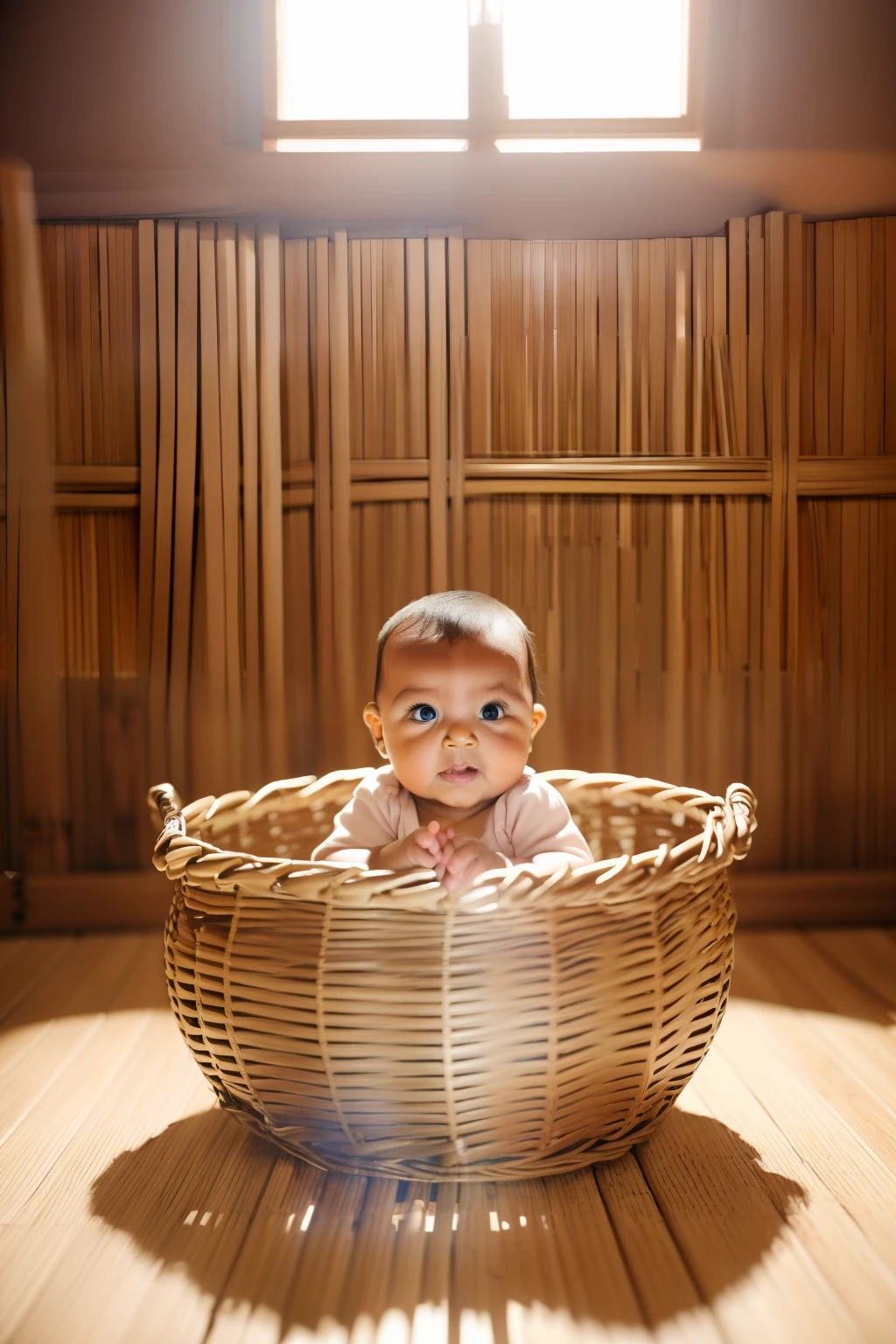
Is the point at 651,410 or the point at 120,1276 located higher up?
the point at 651,410

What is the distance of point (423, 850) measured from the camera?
0.87 meters

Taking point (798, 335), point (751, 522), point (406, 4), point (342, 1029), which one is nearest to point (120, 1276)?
point (342, 1029)

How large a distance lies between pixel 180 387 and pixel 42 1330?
1172 mm

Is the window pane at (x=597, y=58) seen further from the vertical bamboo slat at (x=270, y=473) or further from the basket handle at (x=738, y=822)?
the basket handle at (x=738, y=822)

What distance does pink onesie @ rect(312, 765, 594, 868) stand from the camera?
40.8 inches

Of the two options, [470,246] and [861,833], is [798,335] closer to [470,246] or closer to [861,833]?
[470,246]

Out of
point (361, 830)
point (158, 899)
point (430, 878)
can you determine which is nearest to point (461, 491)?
point (361, 830)

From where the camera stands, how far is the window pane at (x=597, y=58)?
1595 millimetres

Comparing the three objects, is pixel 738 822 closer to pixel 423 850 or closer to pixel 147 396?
pixel 423 850

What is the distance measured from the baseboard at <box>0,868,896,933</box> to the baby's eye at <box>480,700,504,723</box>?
68 centimetres

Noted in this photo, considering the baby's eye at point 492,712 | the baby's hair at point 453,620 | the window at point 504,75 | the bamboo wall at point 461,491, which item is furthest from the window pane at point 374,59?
the baby's eye at point 492,712

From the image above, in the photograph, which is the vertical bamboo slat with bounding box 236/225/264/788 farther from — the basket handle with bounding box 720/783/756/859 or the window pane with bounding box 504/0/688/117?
the basket handle with bounding box 720/783/756/859

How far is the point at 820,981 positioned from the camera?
1325mm

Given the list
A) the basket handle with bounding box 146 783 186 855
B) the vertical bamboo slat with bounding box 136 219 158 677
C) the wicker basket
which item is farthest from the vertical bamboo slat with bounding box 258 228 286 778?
the wicker basket
